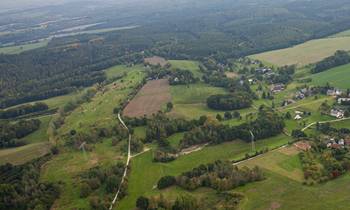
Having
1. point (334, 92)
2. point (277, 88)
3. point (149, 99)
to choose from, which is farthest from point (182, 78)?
point (334, 92)

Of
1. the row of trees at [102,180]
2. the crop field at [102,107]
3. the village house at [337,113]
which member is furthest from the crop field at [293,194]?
the crop field at [102,107]

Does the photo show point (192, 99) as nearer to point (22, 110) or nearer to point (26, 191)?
point (22, 110)

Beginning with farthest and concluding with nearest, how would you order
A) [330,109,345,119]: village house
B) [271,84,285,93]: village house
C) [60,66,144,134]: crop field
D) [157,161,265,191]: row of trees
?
[271,84,285,93]: village house
[60,66,144,134]: crop field
[330,109,345,119]: village house
[157,161,265,191]: row of trees

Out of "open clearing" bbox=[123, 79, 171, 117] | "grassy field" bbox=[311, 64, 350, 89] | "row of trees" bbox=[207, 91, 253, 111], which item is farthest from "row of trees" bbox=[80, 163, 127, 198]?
"grassy field" bbox=[311, 64, 350, 89]

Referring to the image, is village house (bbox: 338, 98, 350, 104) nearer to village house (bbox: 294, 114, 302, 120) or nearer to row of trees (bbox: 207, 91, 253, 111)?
village house (bbox: 294, 114, 302, 120)

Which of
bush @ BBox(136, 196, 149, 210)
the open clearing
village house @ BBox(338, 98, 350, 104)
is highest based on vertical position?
village house @ BBox(338, 98, 350, 104)

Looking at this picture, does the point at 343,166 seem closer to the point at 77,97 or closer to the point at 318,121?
the point at 318,121

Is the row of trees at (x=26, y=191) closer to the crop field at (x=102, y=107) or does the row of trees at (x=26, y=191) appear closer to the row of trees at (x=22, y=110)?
the crop field at (x=102, y=107)

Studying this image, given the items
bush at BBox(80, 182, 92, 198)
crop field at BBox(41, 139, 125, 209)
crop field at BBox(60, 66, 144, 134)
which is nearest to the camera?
crop field at BBox(41, 139, 125, 209)
